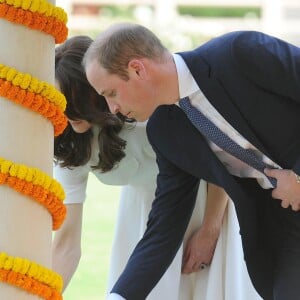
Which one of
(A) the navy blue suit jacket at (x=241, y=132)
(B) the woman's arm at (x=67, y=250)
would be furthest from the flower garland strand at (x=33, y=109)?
(B) the woman's arm at (x=67, y=250)

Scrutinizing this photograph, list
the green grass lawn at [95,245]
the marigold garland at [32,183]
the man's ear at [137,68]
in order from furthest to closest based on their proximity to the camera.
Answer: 1. the green grass lawn at [95,245]
2. the man's ear at [137,68]
3. the marigold garland at [32,183]

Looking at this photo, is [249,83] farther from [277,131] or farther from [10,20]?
[10,20]

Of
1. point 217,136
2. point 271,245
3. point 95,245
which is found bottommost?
point 95,245

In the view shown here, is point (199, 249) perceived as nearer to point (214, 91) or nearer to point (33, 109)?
point (214, 91)

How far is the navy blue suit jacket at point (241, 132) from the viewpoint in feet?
5.89

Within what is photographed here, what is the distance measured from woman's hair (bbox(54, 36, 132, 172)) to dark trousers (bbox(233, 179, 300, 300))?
0.39 meters

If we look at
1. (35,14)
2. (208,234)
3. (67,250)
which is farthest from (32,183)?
(67,250)

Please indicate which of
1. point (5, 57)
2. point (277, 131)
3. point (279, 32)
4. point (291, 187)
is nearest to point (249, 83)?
point (277, 131)

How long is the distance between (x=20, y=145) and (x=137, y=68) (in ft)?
1.78

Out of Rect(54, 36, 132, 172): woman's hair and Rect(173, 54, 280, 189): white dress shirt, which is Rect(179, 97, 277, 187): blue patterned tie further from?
Rect(54, 36, 132, 172): woman's hair

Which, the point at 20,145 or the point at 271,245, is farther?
the point at 271,245

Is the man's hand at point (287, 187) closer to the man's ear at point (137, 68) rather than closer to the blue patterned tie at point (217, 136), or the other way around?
the blue patterned tie at point (217, 136)

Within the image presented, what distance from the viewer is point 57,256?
8.63 feet

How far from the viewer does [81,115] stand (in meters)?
2.15
